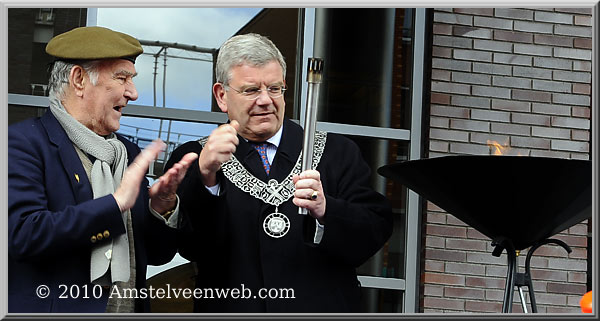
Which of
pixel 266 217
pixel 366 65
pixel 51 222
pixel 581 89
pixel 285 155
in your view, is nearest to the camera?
pixel 51 222

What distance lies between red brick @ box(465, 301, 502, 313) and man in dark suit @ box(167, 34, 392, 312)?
1795 mm

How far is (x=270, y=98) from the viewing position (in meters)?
3.35

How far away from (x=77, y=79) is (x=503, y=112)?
2691mm

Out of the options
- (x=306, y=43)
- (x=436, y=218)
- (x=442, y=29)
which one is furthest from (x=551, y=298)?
(x=306, y=43)

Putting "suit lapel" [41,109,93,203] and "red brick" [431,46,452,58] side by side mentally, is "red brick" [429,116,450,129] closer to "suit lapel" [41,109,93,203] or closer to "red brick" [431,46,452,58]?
"red brick" [431,46,452,58]

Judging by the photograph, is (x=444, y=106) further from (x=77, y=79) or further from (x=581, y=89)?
(x=77, y=79)

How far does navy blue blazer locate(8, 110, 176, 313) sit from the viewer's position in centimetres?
294

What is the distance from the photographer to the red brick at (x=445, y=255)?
5031 millimetres

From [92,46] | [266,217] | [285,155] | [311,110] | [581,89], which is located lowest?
[266,217]

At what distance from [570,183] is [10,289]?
183cm

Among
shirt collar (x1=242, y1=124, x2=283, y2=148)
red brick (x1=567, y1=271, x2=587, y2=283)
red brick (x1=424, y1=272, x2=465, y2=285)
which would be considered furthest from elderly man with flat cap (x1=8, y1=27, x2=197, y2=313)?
red brick (x1=567, y1=271, x2=587, y2=283)

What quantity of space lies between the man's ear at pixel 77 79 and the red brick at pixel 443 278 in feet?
7.79

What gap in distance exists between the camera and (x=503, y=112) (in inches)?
206

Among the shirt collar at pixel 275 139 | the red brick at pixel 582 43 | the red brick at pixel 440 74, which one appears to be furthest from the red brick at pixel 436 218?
the shirt collar at pixel 275 139
